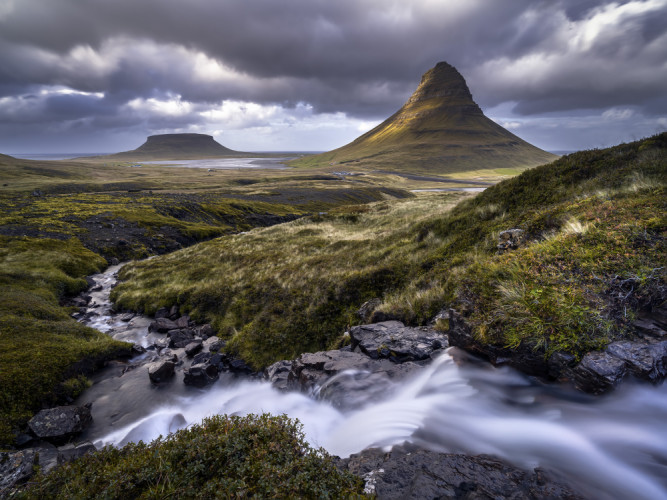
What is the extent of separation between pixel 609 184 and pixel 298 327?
502 inches

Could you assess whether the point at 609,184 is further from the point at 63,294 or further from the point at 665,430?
the point at 63,294

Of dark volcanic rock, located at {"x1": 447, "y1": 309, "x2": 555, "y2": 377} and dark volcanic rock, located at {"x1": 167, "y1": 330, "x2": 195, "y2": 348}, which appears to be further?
dark volcanic rock, located at {"x1": 167, "y1": 330, "x2": 195, "y2": 348}

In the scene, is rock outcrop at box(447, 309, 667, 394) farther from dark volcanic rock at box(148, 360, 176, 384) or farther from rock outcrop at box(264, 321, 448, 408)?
dark volcanic rock at box(148, 360, 176, 384)

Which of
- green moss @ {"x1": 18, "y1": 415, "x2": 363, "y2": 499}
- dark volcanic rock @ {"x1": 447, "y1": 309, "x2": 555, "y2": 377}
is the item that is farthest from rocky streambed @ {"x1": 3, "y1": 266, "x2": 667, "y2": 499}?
green moss @ {"x1": 18, "y1": 415, "x2": 363, "y2": 499}

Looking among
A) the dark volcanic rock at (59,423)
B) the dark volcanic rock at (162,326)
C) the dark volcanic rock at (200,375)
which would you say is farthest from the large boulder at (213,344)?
the dark volcanic rock at (59,423)

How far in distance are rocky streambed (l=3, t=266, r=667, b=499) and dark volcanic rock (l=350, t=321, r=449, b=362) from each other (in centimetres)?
3

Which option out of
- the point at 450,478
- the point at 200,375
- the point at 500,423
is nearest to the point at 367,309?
the point at 500,423

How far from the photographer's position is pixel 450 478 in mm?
4246

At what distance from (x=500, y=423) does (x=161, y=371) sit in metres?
12.0

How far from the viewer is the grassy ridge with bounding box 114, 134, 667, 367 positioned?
568 cm

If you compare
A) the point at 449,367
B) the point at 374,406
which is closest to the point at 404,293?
the point at 449,367

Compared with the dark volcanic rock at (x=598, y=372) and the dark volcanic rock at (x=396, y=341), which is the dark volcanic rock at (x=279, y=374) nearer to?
the dark volcanic rock at (x=396, y=341)

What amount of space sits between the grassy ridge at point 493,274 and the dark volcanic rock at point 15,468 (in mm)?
6506

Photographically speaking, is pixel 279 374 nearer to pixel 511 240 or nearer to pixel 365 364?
pixel 365 364
